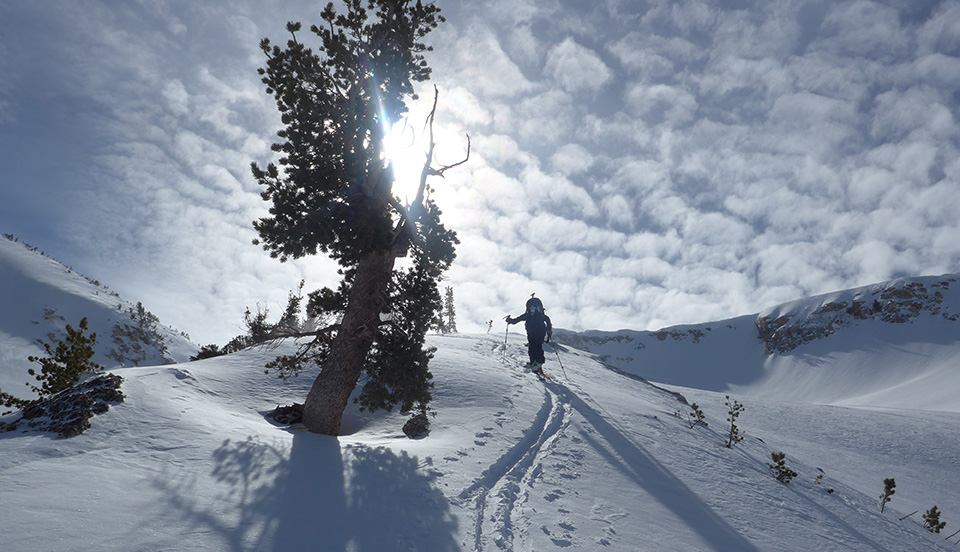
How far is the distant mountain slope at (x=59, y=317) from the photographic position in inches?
1179

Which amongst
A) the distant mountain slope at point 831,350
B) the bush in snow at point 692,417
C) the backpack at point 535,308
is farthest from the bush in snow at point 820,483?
the distant mountain slope at point 831,350

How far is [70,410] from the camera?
16.0 ft

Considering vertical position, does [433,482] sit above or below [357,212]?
below

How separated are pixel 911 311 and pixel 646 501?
64.0m

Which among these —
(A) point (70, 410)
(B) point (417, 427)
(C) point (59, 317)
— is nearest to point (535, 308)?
(B) point (417, 427)

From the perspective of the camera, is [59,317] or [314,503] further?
[59,317]

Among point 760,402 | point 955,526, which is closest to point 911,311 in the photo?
point 760,402

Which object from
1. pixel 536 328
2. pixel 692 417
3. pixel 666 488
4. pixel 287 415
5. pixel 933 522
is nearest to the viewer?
pixel 666 488

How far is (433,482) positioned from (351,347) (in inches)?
151

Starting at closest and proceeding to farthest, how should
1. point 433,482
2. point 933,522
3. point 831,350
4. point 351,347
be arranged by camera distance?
point 433,482 → point 933,522 → point 351,347 → point 831,350

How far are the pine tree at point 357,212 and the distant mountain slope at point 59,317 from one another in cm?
3082

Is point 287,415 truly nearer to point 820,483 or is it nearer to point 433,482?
point 433,482

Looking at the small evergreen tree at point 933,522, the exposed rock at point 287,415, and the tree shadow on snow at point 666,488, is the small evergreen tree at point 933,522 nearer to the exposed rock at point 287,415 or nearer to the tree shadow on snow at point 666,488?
the tree shadow on snow at point 666,488

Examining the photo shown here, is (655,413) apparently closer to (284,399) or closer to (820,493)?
(820,493)
